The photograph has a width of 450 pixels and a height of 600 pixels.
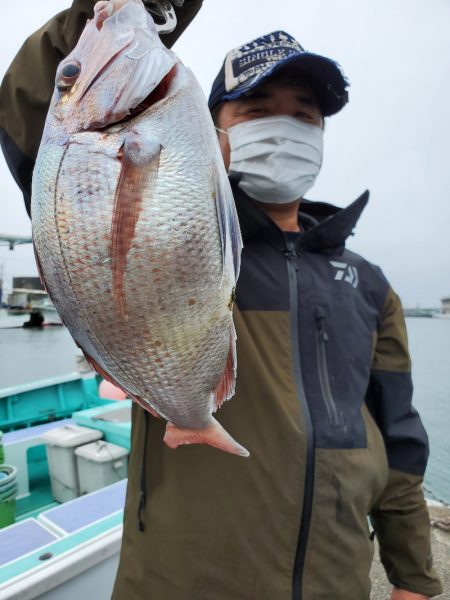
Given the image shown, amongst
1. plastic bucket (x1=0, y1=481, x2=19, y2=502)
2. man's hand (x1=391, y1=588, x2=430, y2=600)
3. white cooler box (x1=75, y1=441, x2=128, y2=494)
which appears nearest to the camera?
man's hand (x1=391, y1=588, x2=430, y2=600)

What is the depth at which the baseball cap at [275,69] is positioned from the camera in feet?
4.99

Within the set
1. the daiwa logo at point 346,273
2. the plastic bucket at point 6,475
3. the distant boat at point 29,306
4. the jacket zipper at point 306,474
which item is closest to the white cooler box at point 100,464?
the plastic bucket at point 6,475

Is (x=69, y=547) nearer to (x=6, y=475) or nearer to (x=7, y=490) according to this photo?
(x=7, y=490)

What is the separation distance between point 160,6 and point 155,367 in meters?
1.02

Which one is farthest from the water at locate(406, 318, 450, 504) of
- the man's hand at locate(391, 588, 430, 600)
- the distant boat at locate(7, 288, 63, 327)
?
the distant boat at locate(7, 288, 63, 327)

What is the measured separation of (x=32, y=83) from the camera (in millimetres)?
1233

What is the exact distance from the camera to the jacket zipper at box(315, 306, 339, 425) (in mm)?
1477

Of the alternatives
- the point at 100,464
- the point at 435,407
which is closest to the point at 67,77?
the point at 100,464

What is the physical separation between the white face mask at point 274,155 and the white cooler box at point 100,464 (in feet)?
11.0

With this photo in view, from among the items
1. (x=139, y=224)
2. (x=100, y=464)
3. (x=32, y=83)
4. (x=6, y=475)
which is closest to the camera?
(x=139, y=224)

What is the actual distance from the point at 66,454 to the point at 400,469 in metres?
3.60

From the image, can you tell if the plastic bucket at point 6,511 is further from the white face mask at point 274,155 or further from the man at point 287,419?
the white face mask at point 274,155

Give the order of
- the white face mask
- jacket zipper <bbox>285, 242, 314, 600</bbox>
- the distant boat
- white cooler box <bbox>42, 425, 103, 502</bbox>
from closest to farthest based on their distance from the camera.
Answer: jacket zipper <bbox>285, 242, 314, 600</bbox> < the white face mask < white cooler box <bbox>42, 425, 103, 502</bbox> < the distant boat

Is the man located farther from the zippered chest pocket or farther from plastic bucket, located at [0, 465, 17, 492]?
plastic bucket, located at [0, 465, 17, 492]
